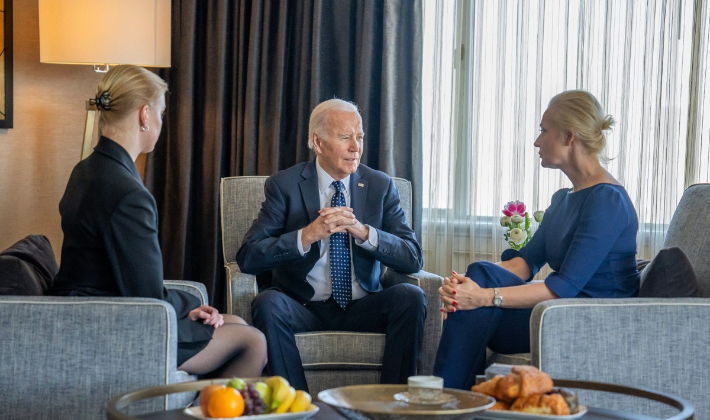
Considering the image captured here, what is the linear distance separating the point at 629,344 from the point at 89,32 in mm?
2674

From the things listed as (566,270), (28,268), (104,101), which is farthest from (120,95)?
(566,270)

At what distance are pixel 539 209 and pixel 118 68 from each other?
219cm

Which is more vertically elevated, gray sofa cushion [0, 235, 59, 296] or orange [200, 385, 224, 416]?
gray sofa cushion [0, 235, 59, 296]

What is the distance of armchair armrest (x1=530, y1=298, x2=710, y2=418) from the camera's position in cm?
226

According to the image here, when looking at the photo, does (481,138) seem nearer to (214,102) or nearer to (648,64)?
(648,64)

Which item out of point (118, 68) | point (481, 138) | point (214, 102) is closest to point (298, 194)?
point (118, 68)

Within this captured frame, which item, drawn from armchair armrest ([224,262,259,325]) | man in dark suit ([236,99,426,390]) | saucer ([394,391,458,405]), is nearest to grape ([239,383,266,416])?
saucer ([394,391,458,405])

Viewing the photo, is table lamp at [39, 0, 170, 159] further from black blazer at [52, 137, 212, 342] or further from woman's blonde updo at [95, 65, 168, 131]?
black blazer at [52, 137, 212, 342]

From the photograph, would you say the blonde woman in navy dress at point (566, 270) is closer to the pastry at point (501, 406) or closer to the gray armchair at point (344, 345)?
the gray armchair at point (344, 345)

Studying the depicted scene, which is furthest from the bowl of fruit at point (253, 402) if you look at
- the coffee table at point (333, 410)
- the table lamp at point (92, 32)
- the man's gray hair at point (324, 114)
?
the table lamp at point (92, 32)

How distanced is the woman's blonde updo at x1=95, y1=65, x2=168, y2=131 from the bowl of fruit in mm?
1121

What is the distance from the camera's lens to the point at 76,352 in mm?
2109

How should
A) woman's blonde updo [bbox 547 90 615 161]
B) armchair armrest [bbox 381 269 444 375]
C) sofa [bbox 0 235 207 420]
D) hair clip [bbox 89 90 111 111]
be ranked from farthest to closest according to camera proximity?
armchair armrest [bbox 381 269 444 375], woman's blonde updo [bbox 547 90 615 161], hair clip [bbox 89 90 111 111], sofa [bbox 0 235 207 420]

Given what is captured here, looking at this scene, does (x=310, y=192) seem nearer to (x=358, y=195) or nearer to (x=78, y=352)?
(x=358, y=195)
